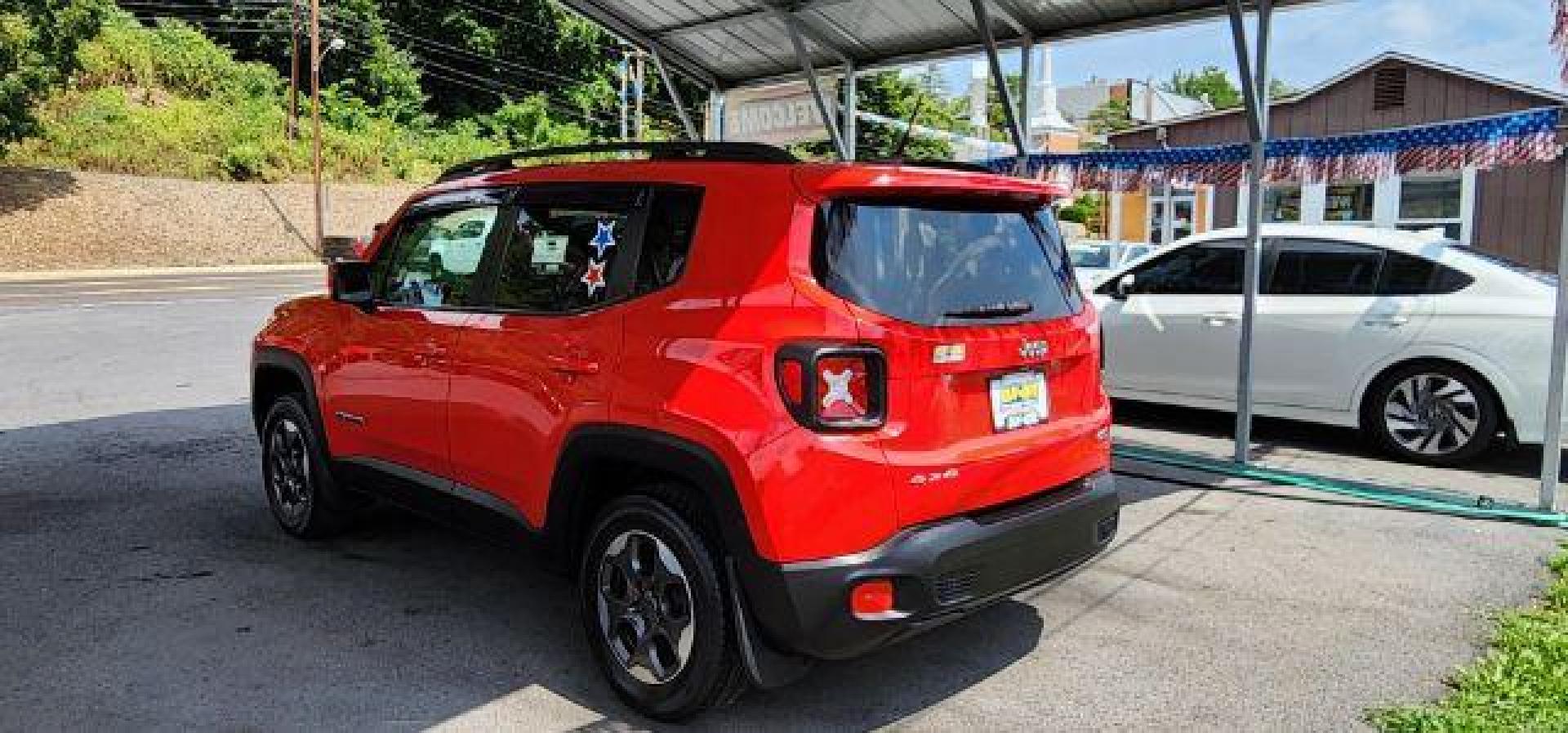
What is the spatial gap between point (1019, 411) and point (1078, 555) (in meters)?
0.58

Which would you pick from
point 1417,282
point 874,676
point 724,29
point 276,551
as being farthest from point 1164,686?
point 724,29

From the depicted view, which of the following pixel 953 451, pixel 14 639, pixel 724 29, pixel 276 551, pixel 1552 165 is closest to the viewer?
pixel 953 451

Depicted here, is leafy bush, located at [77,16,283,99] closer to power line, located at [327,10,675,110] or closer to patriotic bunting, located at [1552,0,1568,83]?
power line, located at [327,10,675,110]

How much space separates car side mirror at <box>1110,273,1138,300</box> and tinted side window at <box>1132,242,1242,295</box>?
25 mm

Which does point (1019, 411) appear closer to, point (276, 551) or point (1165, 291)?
point (276, 551)

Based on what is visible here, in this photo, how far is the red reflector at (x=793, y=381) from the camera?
312 centimetres

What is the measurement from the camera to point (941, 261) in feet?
11.5

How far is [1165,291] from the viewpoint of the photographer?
8.55 m

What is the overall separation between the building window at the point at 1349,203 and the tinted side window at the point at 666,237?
15.8 metres

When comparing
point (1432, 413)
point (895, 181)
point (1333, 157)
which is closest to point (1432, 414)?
point (1432, 413)

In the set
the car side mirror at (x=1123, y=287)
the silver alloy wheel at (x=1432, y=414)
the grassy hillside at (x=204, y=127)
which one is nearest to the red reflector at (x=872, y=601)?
the silver alloy wheel at (x=1432, y=414)

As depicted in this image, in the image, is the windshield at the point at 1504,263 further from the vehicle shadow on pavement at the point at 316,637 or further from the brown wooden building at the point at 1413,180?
the brown wooden building at the point at 1413,180

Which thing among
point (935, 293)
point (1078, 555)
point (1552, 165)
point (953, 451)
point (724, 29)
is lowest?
point (1078, 555)

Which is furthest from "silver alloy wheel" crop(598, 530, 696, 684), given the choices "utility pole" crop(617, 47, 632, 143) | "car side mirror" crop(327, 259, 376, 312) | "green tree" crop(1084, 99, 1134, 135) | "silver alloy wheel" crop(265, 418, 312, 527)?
"green tree" crop(1084, 99, 1134, 135)
